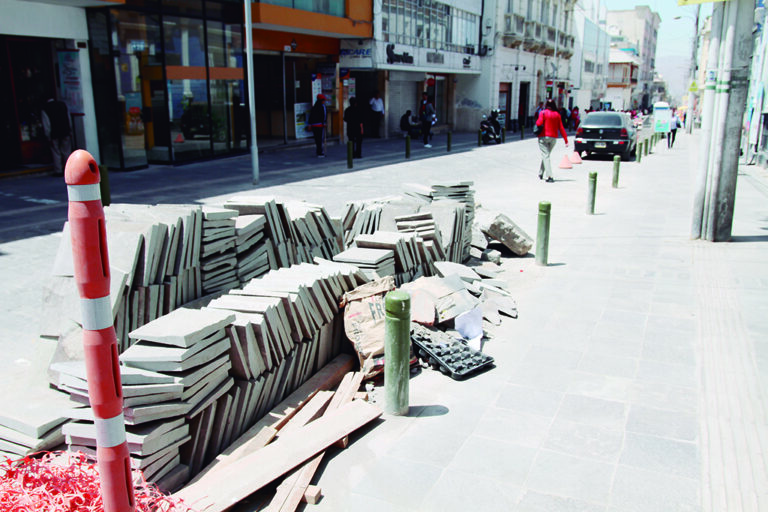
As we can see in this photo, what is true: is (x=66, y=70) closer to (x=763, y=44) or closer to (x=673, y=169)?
(x=673, y=169)

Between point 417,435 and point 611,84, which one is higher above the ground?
point 611,84

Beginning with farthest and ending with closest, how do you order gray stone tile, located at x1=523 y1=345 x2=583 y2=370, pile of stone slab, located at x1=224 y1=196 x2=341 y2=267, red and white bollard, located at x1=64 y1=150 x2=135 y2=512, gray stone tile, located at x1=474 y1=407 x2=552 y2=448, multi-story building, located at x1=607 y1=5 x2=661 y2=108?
multi-story building, located at x1=607 y1=5 x2=661 y2=108 < pile of stone slab, located at x1=224 y1=196 x2=341 y2=267 < gray stone tile, located at x1=523 y1=345 x2=583 y2=370 < gray stone tile, located at x1=474 y1=407 x2=552 y2=448 < red and white bollard, located at x1=64 y1=150 x2=135 y2=512

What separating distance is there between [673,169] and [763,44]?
5975 millimetres

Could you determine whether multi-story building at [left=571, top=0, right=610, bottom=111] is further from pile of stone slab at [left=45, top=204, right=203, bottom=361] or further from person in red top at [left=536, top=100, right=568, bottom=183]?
pile of stone slab at [left=45, top=204, right=203, bottom=361]

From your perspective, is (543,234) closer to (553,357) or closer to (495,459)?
(553,357)

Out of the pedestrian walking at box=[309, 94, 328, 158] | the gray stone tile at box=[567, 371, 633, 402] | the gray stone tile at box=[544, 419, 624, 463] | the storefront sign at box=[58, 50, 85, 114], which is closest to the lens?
the gray stone tile at box=[544, 419, 624, 463]

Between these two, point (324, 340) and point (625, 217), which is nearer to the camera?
point (324, 340)

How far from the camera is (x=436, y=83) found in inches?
1576

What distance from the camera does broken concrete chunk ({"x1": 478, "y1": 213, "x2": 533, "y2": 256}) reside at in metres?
9.60

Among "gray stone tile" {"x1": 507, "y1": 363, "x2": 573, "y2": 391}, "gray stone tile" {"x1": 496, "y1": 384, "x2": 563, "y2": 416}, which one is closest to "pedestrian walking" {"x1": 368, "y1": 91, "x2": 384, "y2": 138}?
"gray stone tile" {"x1": 507, "y1": 363, "x2": 573, "y2": 391}

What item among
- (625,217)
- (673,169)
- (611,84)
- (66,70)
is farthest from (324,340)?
(611,84)

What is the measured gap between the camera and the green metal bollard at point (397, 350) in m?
4.55

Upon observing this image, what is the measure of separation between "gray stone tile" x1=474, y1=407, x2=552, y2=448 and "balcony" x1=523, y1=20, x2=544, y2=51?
45.2 meters

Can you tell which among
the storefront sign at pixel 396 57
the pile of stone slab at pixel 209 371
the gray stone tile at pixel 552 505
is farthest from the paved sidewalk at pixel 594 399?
the storefront sign at pixel 396 57
